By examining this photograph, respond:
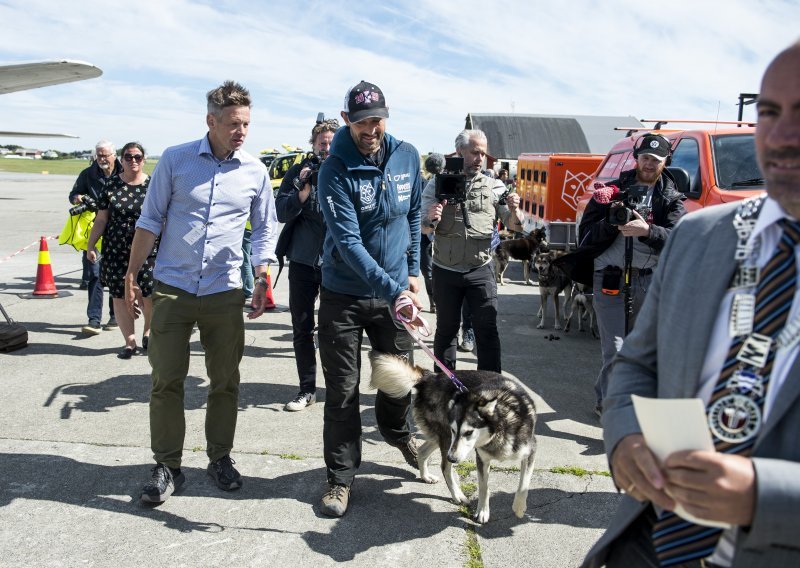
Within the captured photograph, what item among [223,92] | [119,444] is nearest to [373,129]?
[223,92]

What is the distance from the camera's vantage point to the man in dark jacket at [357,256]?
143 inches

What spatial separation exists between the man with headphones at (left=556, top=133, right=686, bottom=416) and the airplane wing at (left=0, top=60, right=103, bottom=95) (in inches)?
501

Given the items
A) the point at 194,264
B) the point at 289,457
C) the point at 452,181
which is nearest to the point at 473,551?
the point at 289,457

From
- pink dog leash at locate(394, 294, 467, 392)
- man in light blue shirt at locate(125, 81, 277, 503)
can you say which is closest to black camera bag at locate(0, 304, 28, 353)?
man in light blue shirt at locate(125, 81, 277, 503)

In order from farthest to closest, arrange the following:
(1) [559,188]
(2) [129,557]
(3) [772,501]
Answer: (1) [559,188]
(2) [129,557]
(3) [772,501]

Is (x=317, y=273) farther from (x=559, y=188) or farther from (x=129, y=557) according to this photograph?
(x=559, y=188)

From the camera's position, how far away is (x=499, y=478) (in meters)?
4.29

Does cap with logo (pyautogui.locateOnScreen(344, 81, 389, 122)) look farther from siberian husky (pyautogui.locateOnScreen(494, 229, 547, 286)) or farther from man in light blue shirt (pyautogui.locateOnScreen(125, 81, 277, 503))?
siberian husky (pyautogui.locateOnScreen(494, 229, 547, 286))

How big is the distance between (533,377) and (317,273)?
2.42m

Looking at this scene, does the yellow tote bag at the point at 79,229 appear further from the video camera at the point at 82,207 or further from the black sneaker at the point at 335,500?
the black sneaker at the point at 335,500

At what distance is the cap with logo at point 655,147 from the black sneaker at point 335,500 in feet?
9.61

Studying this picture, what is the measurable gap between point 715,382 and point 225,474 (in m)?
3.40

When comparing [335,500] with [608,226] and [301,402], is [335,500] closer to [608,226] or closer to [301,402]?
[301,402]

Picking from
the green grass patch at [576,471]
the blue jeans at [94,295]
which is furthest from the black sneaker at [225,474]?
the blue jeans at [94,295]
